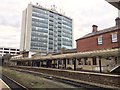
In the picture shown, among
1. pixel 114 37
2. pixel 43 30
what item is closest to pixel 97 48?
pixel 114 37

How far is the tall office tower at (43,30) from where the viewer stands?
4031 inches

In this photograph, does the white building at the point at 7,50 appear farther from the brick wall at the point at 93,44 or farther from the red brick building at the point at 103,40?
the red brick building at the point at 103,40

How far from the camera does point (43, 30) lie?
4225 inches

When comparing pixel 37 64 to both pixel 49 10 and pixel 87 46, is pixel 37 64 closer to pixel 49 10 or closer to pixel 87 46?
pixel 87 46

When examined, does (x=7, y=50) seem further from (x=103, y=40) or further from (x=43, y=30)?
(x=103, y=40)

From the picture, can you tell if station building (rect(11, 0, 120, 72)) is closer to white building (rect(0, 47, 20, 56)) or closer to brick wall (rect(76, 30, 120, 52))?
brick wall (rect(76, 30, 120, 52))

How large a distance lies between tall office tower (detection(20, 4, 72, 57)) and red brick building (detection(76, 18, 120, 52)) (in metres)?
57.0

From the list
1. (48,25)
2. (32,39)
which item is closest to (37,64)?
(32,39)

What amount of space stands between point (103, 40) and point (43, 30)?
243ft

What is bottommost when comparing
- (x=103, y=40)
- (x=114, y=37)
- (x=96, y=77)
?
(x=96, y=77)

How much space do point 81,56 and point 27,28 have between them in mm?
82409

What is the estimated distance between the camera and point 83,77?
19.2 meters

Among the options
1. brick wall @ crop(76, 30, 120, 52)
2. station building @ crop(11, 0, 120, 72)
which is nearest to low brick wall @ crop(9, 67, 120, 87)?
station building @ crop(11, 0, 120, 72)

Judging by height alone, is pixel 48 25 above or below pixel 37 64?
above
